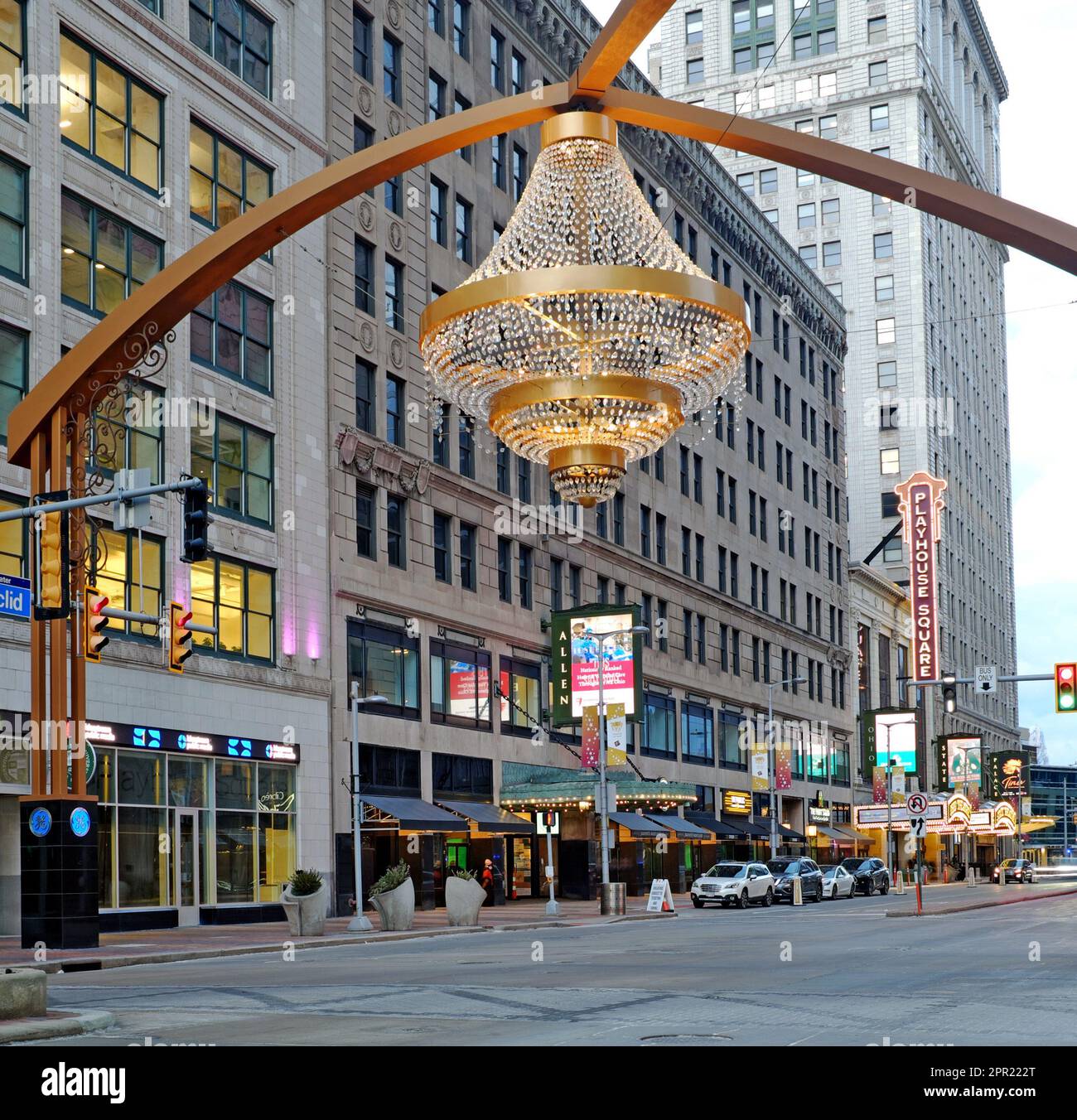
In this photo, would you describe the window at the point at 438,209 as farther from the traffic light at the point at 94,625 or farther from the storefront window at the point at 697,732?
the traffic light at the point at 94,625

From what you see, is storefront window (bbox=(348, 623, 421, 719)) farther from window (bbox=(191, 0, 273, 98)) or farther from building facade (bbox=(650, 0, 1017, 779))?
building facade (bbox=(650, 0, 1017, 779))

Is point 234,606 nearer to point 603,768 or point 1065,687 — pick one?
point 603,768

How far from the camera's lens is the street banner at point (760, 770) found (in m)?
77.9

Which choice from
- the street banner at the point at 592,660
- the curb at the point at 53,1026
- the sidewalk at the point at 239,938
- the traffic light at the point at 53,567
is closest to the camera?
the curb at the point at 53,1026

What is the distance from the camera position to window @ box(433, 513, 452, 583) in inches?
2098

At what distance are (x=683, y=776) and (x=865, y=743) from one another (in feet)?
110

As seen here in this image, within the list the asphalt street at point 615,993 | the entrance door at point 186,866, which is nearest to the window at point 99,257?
the entrance door at point 186,866

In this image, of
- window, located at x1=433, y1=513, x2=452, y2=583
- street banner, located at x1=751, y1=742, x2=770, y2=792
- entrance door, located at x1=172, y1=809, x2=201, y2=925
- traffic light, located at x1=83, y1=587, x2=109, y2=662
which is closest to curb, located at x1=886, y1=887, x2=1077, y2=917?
street banner, located at x1=751, y1=742, x2=770, y2=792

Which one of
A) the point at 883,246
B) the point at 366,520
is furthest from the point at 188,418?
the point at 883,246

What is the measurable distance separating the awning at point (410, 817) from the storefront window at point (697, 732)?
79.0 ft

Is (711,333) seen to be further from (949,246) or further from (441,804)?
(949,246)

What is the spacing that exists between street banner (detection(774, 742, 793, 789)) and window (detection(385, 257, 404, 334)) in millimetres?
36084

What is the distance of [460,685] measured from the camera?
175 feet
